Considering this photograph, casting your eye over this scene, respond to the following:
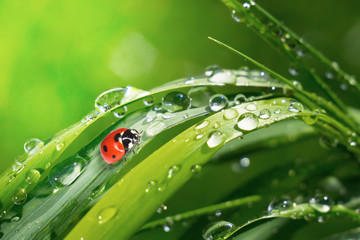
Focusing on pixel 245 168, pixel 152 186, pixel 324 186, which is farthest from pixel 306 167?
pixel 152 186

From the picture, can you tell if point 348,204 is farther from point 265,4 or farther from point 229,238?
point 265,4

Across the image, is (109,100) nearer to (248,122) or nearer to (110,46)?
(248,122)

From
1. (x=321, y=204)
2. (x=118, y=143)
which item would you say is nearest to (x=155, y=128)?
(x=118, y=143)

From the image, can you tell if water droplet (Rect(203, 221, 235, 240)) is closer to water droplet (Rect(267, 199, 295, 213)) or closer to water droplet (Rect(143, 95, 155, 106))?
water droplet (Rect(267, 199, 295, 213))

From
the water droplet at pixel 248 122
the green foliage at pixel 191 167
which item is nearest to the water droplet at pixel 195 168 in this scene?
the green foliage at pixel 191 167

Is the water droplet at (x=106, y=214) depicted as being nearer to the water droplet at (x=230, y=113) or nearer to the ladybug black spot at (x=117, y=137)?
the ladybug black spot at (x=117, y=137)
